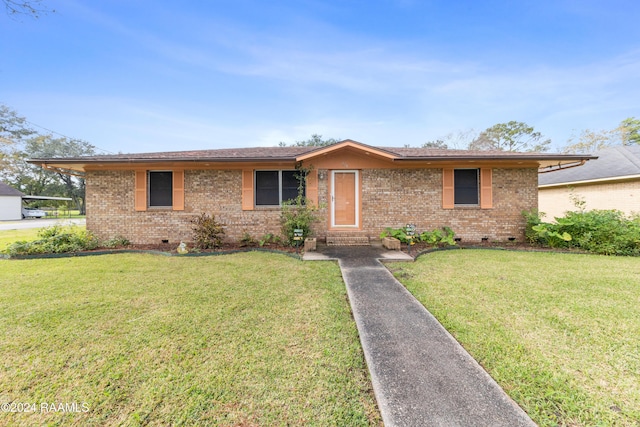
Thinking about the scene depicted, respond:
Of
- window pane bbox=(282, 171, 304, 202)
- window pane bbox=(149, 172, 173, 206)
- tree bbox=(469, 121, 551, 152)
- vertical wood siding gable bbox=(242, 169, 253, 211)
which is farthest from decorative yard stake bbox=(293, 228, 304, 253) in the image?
tree bbox=(469, 121, 551, 152)

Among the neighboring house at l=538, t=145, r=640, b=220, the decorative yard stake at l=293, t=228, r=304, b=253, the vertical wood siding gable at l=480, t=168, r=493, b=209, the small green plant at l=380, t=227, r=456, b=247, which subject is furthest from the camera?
the neighboring house at l=538, t=145, r=640, b=220

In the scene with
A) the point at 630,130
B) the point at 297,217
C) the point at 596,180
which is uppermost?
the point at 630,130

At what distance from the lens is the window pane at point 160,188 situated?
793 centimetres

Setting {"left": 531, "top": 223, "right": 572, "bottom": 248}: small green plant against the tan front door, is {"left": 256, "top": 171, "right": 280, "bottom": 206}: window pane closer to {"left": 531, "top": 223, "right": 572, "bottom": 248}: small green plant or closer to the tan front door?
the tan front door

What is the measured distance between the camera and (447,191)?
7.96 metres

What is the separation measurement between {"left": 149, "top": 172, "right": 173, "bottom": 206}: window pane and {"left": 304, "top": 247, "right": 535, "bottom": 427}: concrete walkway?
7.35 metres

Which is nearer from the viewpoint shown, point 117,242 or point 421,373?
point 421,373

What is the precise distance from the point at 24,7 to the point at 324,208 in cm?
714

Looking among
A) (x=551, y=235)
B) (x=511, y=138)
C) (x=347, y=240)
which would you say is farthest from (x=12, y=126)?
(x=511, y=138)

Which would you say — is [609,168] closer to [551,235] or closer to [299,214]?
[551,235]

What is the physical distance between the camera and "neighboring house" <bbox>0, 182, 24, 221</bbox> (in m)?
21.8

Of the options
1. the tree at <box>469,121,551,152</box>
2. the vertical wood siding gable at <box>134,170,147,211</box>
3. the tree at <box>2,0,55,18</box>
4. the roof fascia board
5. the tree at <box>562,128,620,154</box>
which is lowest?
the vertical wood siding gable at <box>134,170,147,211</box>

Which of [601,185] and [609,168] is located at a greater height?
[609,168]

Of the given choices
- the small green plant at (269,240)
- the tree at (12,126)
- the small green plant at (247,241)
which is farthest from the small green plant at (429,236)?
the tree at (12,126)
